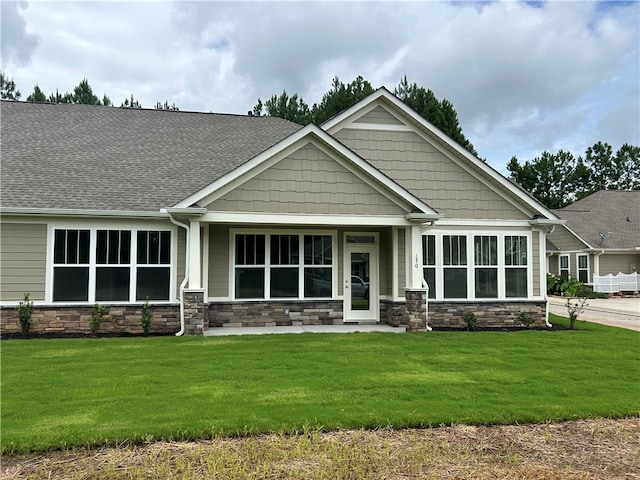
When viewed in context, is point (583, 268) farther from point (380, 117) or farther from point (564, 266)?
point (380, 117)

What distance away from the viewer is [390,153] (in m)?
12.4

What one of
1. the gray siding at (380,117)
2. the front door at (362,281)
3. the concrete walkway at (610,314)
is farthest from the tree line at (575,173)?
the front door at (362,281)

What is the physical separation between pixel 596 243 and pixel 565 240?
195 cm

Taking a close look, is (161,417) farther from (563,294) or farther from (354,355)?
(563,294)

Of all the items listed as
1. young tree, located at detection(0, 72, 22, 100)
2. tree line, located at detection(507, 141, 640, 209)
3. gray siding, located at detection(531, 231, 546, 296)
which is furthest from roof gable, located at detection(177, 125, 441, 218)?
tree line, located at detection(507, 141, 640, 209)

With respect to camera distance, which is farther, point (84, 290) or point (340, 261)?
point (340, 261)

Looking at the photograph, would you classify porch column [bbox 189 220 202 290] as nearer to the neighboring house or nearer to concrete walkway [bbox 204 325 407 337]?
concrete walkway [bbox 204 325 407 337]

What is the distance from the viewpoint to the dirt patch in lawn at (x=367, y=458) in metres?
3.71

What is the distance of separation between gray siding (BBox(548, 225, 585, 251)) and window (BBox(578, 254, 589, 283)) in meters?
0.61

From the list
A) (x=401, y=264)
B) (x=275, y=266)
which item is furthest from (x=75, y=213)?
(x=401, y=264)

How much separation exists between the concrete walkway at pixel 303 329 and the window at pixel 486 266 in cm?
280

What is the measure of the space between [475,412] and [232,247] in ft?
25.0

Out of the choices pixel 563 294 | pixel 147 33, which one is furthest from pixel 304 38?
pixel 563 294

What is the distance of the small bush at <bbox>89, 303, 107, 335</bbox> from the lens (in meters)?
10.2
